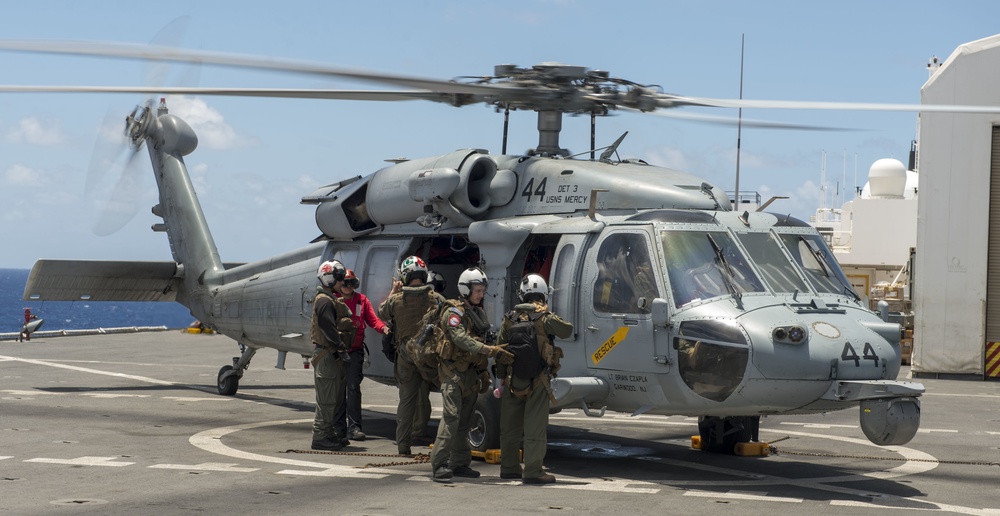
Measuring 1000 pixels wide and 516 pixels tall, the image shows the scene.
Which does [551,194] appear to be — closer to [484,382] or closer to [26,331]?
[484,382]

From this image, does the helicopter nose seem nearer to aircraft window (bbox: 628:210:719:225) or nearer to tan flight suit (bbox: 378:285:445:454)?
aircraft window (bbox: 628:210:719:225)

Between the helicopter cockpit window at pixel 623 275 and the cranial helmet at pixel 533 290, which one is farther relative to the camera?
the helicopter cockpit window at pixel 623 275

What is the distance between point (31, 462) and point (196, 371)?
36.5 feet

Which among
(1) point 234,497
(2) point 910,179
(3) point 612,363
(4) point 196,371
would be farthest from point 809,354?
(2) point 910,179

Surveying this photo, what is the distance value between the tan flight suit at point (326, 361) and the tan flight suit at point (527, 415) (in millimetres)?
2211

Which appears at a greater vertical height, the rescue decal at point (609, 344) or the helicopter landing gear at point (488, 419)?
the rescue decal at point (609, 344)

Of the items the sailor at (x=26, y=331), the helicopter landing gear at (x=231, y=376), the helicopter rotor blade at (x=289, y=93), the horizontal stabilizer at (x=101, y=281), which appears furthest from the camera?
the sailor at (x=26, y=331)

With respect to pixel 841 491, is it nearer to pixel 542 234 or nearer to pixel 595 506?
pixel 595 506

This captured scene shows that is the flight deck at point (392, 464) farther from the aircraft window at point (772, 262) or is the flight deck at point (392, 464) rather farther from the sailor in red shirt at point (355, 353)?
the aircraft window at point (772, 262)

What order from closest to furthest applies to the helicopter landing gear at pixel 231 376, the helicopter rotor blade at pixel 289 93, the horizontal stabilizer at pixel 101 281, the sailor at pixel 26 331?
the helicopter rotor blade at pixel 289 93 < the horizontal stabilizer at pixel 101 281 < the helicopter landing gear at pixel 231 376 < the sailor at pixel 26 331

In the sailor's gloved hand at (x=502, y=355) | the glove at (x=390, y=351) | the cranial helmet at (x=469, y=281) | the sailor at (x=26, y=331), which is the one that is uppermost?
the cranial helmet at (x=469, y=281)

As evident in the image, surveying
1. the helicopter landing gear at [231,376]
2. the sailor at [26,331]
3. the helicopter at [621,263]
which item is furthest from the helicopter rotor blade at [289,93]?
the sailor at [26,331]

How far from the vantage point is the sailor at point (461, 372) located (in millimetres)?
10039

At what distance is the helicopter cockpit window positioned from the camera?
1015cm
